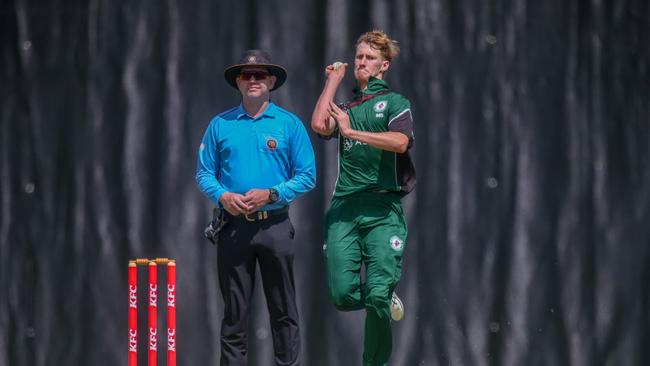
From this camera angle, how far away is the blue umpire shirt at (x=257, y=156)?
4461 millimetres

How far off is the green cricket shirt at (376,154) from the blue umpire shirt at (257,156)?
0.19 meters

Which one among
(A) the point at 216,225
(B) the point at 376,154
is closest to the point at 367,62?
(B) the point at 376,154

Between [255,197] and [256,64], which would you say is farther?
[256,64]


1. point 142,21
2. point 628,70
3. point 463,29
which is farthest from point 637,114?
point 142,21

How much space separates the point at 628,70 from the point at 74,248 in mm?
3132

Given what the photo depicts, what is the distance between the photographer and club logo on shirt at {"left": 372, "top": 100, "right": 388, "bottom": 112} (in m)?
4.43

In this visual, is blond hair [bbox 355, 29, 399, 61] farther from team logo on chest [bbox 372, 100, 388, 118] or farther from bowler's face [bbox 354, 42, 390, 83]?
team logo on chest [bbox 372, 100, 388, 118]

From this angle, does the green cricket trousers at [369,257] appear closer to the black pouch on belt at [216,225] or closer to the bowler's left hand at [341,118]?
the bowler's left hand at [341,118]

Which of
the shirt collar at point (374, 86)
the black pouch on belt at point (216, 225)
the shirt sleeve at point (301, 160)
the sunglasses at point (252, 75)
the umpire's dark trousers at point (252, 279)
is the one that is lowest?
the umpire's dark trousers at point (252, 279)

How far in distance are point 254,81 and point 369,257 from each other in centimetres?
97

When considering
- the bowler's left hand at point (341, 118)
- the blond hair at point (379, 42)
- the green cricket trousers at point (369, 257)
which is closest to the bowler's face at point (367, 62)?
the blond hair at point (379, 42)

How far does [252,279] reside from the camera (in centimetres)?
448

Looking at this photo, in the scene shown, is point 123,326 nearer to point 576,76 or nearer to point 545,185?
point 545,185

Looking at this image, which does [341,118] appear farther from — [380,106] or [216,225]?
[216,225]
